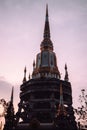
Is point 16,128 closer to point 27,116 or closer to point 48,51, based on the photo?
point 27,116

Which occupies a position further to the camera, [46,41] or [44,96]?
[46,41]

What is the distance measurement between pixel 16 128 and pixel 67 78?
→ 28751 mm

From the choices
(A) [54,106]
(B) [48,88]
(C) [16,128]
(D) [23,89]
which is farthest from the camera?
(D) [23,89]

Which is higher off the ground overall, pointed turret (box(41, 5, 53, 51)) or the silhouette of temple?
pointed turret (box(41, 5, 53, 51))

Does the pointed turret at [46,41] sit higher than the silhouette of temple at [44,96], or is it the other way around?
the pointed turret at [46,41]

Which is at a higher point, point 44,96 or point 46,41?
point 46,41

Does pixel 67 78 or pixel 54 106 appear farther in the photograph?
pixel 67 78

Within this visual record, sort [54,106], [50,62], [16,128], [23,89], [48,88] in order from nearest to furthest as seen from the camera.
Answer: [16,128] < [54,106] < [48,88] < [23,89] < [50,62]

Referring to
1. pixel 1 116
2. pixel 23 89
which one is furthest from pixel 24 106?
pixel 1 116

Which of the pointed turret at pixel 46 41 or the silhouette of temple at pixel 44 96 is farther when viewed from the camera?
the pointed turret at pixel 46 41

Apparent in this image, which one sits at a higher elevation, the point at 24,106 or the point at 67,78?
the point at 67,78

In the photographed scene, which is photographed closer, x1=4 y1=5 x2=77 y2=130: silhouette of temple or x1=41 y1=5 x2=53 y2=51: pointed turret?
x1=4 y1=5 x2=77 y2=130: silhouette of temple

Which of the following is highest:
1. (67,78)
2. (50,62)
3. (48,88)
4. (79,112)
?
(50,62)

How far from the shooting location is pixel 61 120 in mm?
45094
